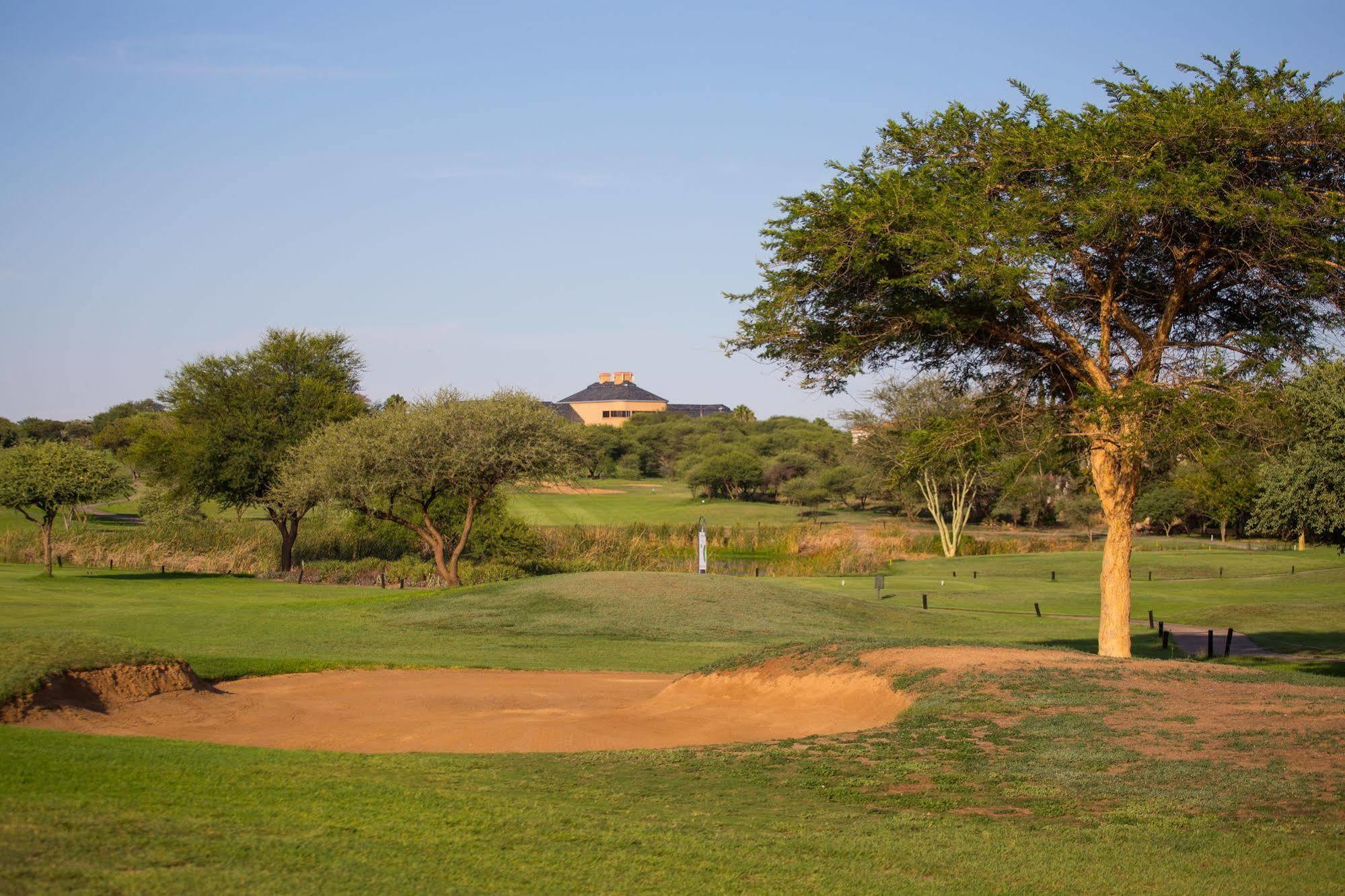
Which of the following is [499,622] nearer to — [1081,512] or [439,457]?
[439,457]

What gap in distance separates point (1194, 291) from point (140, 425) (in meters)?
57.5

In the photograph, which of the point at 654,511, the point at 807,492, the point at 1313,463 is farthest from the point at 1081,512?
the point at 1313,463

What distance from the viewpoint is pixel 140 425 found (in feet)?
199

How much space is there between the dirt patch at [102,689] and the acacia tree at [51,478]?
2655cm

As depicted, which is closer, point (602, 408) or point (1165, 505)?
point (1165, 505)

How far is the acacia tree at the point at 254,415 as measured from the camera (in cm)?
4522

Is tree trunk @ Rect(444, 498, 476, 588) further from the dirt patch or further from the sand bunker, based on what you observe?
the dirt patch

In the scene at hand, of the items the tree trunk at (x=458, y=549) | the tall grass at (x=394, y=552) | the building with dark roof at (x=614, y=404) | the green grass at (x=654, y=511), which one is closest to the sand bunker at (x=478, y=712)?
the tree trunk at (x=458, y=549)

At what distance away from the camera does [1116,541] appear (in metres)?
17.5

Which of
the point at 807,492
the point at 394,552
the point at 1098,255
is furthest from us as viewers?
the point at 807,492

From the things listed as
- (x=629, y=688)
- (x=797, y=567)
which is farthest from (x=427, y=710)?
(x=797, y=567)

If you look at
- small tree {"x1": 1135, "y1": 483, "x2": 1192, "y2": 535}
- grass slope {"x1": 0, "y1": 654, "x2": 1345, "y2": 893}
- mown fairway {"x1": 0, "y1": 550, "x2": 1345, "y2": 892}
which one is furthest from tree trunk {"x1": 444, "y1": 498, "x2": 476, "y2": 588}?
small tree {"x1": 1135, "y1": 483, "x2": 1192, "y2": 535}

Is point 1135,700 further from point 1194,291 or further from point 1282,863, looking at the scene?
point 1194,291

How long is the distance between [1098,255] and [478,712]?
11.9 metres
